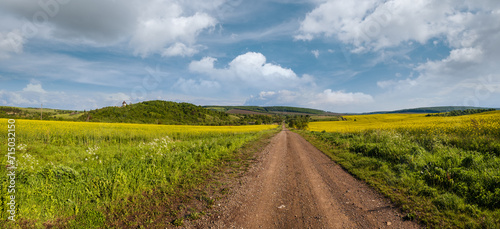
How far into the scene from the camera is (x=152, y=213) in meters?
4.56

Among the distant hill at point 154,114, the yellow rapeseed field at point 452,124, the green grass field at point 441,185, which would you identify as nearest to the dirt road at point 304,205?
the green grass field at point 441,185

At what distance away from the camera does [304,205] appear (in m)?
5.07

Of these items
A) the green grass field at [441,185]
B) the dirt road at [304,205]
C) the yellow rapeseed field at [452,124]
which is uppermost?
the yellow rapeseed field at [452,124]

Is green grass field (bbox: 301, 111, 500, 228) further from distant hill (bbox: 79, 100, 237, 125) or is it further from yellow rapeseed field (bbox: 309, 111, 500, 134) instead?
distant hill (bbox: 79, 100, 237, 125)

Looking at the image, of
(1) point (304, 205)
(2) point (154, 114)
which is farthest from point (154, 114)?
(1) point (304, 205)

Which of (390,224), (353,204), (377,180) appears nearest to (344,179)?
(377,180)

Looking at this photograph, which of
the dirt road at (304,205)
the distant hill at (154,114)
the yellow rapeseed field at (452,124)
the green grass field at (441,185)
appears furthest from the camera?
the distant hill at (154,114)

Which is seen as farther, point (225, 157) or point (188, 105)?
point (188, 105)

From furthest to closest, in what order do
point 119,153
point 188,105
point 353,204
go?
point 188,105 < point 119,153 < point 353,204

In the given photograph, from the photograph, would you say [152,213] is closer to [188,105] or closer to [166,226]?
[166,226]

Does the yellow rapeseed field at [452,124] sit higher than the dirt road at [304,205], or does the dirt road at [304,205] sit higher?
the yellow rapeseed field at [452,124]

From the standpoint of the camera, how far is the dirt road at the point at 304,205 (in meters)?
4.20

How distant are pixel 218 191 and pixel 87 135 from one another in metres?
17.8

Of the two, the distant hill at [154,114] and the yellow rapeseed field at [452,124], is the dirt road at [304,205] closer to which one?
the yellow rapeseed field at [452,124]
